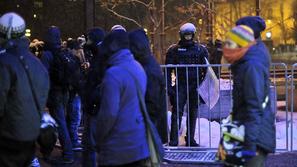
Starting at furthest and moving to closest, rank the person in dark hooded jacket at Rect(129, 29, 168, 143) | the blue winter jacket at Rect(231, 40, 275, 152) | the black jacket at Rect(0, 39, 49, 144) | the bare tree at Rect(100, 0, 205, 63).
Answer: the bare tree at Rect(100, 0, 205, 63) < the person in dark hooded jacket at Rect(129, 29, 168, 143) < the black jacket at Rect(0, 39, 49, 144) < the blue winter jacket at Rect(231, 40, 275, 152)

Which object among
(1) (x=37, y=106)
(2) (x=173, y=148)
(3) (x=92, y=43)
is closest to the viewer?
(1) (x=37, y=106)

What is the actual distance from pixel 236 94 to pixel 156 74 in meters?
1.23

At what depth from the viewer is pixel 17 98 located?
4.89 metres

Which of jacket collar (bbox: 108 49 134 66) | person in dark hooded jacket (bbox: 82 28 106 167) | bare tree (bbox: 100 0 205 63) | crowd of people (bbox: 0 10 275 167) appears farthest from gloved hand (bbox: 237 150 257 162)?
bare tree (bbox: 100 0 205 63)

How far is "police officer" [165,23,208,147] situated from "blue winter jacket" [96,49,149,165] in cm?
393

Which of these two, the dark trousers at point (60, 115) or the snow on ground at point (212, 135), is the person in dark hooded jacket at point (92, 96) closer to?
the dark trousers at point (60, 115)

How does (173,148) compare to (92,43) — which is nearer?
(92,43)

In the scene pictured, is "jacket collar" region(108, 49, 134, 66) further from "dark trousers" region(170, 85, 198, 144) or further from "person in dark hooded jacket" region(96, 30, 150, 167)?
"dark trousers" region(170, 85, 198, 144)

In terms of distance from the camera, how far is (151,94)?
18.4 feet

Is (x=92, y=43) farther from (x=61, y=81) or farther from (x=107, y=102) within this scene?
(x=107, y=102)

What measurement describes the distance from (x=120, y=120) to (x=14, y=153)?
97 cm

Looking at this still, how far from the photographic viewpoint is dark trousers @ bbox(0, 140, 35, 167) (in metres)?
4.95

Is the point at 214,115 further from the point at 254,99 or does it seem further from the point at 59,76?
the point at 254,99

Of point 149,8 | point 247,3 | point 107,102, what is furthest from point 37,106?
point 247,3
